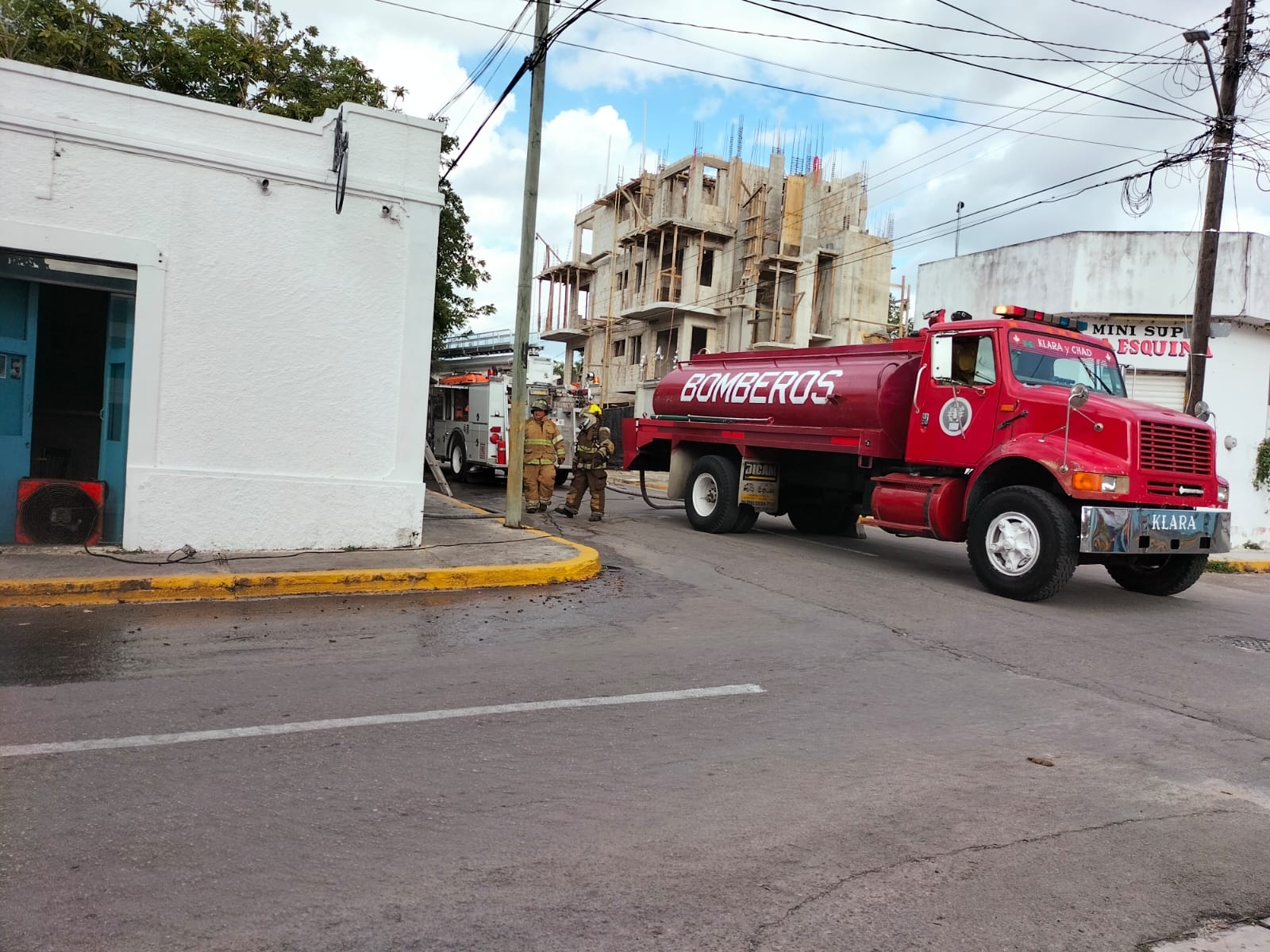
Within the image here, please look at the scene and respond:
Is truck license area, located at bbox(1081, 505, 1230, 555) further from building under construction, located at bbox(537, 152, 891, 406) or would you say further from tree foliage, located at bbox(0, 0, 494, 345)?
building under construction, located at bbox(537, 152, 891, 406)

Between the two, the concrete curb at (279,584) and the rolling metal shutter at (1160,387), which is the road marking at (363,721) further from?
the rolling metal shutter at (1160,387)

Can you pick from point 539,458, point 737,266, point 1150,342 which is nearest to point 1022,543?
point 539,458

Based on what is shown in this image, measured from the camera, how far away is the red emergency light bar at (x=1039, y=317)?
10.1m

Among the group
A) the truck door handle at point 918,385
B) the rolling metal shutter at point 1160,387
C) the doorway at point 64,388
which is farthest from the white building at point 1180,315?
the doorway at point 64,388

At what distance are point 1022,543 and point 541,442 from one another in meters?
7.61

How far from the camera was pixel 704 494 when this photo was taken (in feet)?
46.0

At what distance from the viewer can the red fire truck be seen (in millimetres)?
8797

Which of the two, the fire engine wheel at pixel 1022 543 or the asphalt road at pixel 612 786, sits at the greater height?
the fire engine wheel at pixel 1022 543

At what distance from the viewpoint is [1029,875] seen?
3.33 m

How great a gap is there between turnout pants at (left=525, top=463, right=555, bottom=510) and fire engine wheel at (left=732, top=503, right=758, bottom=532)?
10.5 ft

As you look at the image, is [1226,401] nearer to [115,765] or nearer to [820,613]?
[820,613]

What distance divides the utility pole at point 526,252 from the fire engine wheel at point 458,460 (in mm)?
9514

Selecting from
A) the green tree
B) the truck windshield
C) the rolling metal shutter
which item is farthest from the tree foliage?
the rolling metal shutter

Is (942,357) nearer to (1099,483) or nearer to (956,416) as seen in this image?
(956,416)
